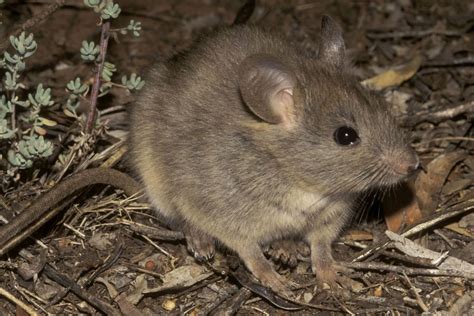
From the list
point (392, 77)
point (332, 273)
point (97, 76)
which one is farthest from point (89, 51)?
point (392, 77)

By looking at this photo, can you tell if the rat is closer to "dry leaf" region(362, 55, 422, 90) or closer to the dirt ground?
the dirt ground

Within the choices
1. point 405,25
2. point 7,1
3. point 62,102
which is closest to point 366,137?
point 62,102

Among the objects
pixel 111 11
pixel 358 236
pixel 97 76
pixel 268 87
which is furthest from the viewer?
pixel 358 236

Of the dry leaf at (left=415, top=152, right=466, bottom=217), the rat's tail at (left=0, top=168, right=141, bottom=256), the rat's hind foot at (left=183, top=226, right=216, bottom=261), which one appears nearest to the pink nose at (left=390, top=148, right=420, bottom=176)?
the dry leaf at (left=415, top=152, right=466, bottom=217)

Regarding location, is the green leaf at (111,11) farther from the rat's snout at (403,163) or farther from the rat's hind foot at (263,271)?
the rat's snout at (403,163)

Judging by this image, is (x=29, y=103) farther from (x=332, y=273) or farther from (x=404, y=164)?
(x=404, y=164)

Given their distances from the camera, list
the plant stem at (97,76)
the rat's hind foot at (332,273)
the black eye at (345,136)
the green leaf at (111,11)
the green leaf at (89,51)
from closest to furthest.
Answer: the black eye at (345,136)
the green leaf at (111,11)
the rat's hind foot at (332,273)
the green leaf at (89,51)
the plant stem at (97,76)

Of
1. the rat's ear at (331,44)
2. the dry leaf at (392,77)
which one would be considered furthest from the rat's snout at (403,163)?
the dry leaf at (392,77)
